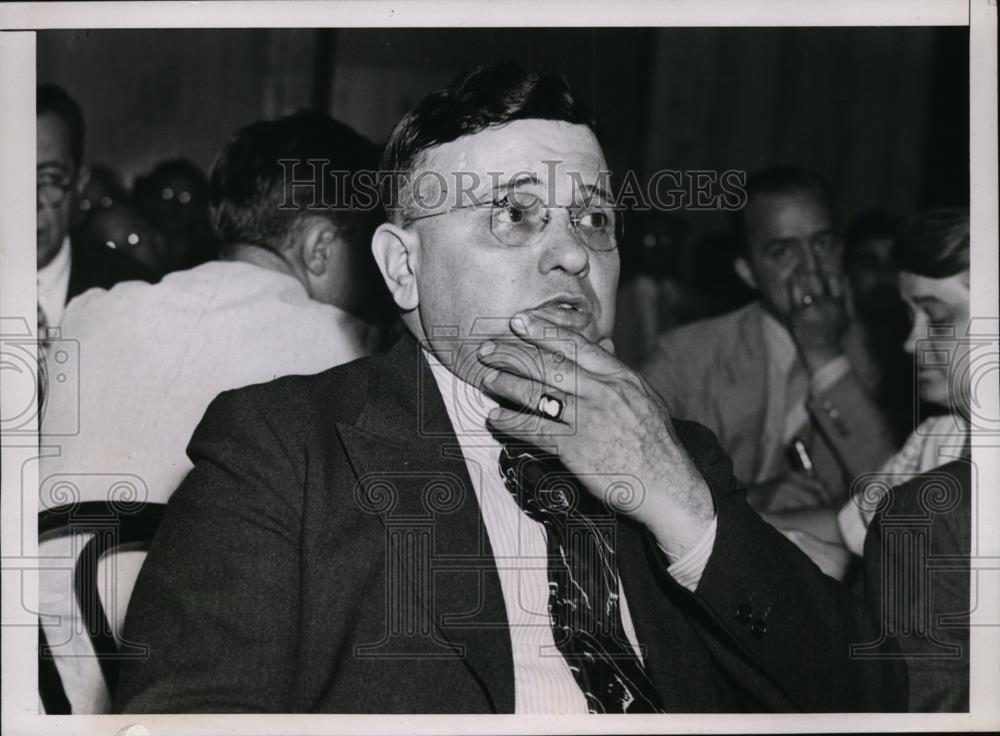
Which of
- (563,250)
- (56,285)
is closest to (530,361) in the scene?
(563,250)

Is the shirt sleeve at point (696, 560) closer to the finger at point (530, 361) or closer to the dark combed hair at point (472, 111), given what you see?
the finger at point (530, 361)

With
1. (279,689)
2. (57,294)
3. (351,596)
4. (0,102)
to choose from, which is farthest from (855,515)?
(0,102)

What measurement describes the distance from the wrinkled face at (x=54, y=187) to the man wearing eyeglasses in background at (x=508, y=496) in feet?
1.93

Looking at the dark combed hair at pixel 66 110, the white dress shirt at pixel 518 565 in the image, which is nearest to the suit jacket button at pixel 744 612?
the white dress shirt at pixel 518 565

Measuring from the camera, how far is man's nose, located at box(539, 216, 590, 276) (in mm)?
2232

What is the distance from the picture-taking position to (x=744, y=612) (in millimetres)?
2154

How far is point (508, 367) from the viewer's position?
7.39 ft

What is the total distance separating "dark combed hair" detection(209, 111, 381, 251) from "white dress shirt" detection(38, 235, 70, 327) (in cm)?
35

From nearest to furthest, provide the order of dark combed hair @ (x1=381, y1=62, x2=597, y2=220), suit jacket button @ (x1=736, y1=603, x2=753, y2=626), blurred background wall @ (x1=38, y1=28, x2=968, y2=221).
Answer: suit jacket button @ (x1=736, y1=603, x2=753, y2=626)
dark combed hair @ (x1=381, y1=62, x2=597, y2=220)
blurred background wall @ (x1=38, y1=28, x2=968, y2=221)

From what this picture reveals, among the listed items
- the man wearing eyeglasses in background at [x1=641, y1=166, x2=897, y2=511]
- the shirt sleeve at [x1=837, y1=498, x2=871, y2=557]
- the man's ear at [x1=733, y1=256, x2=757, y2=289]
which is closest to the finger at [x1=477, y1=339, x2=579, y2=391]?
the man wearing eyeglasses in background at [x1=641, y1=166, x2=897, y2=511]

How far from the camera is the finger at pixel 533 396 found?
7.33 ft

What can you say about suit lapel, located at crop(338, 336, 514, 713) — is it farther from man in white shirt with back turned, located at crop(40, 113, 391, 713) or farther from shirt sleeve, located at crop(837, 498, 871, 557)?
shirt sleeve, located at crop(837, 498, 871, 557)

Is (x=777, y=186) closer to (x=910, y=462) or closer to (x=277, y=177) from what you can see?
(x=910, y=462)

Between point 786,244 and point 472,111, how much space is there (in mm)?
771
